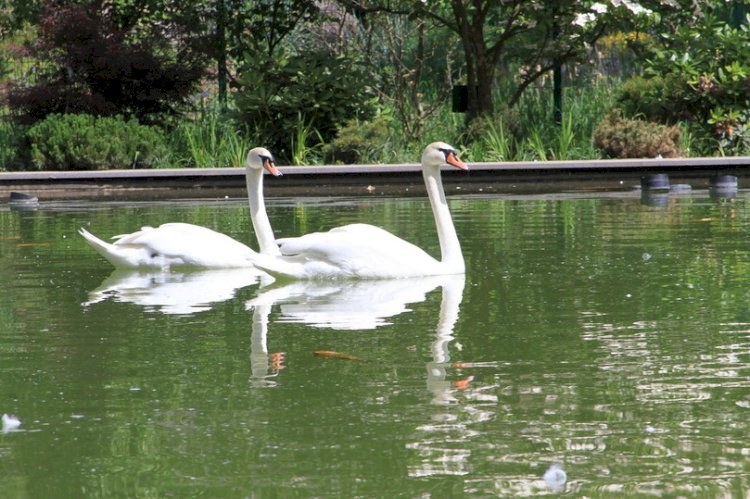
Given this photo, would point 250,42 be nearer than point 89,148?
No

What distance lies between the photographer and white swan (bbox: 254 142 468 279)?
29.2 feet

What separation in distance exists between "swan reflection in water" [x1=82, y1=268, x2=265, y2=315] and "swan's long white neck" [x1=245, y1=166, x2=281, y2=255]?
0.68 ft

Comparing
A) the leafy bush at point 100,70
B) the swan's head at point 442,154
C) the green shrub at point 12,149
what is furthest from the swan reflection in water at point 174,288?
the leafy bush at point 100,70

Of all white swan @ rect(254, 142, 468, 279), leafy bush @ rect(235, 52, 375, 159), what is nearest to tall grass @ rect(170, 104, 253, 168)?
leafy bush @ rect(235, 52, 375, 159)

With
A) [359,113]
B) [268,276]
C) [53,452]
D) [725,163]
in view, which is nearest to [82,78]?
[359,113]

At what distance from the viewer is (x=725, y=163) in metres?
18.1

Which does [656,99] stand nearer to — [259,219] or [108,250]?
[259,219]

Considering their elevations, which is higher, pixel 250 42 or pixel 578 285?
pixel 250 42

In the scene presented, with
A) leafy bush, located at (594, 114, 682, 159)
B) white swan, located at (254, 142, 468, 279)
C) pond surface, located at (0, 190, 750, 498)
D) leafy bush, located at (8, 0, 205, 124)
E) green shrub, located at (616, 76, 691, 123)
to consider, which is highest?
leafy bush, located at (8, 0, 205, 124)

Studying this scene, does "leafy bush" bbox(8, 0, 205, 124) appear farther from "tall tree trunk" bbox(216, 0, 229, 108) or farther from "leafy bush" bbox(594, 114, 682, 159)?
"leafy bush" bbox(594, 114, 682, 159)

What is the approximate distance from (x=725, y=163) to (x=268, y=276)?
994cm

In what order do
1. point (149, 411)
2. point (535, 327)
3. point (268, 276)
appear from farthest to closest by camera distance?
point (268, 276) < point (535, 327) < point (149, 411)

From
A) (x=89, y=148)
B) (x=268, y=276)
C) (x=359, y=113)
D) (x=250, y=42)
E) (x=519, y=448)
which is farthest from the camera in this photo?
(x=250, y=42)

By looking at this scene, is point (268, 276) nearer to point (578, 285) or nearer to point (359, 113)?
point (578, 285)
